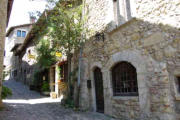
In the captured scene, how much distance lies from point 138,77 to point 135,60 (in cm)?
49

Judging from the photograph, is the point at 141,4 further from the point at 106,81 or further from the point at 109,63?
the point at 106,81

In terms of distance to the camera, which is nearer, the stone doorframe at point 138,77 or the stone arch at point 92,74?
the stone doorframe at point 138,77

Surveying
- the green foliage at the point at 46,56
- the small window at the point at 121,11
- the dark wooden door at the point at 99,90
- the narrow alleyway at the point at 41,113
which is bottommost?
the narrow alleyway at the point at 41,113

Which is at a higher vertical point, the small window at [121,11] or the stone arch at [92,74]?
the small window at [121,11]

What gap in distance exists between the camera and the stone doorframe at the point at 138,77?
13.4ft

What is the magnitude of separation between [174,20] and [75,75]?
4.97 m

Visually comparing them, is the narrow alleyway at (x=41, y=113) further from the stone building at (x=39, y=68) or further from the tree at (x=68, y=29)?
the stone building at (x=39, y=68)

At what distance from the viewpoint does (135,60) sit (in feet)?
14.5

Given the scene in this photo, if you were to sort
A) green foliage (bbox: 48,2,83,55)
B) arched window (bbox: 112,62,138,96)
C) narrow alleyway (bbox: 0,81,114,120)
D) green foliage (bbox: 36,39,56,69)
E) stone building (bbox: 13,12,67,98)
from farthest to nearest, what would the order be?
green foliage (bbox: 36,39,56,69), stone building (bbox: 13,12,67,98), green foliage (bbox: 48,2,83,55), narrow alleyway (bbox: 0,81,114,120), arched window (bbox: 112,62,138,96)

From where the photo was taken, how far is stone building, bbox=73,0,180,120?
369 centimetres

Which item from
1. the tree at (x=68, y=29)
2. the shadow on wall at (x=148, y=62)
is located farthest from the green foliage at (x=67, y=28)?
the shadow on wall at (x=148, y=62)

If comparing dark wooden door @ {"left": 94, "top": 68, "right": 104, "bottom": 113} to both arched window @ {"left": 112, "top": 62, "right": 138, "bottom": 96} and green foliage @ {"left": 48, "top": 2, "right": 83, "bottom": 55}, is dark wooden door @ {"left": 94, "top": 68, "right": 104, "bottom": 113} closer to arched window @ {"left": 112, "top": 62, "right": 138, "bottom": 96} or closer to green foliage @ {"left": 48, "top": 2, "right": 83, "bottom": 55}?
arched window @ {"left": 112, "top": 62, "right": 138, "bottom": 96}

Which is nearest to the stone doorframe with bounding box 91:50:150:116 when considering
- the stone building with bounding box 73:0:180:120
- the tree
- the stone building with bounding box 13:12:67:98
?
the stone building with bounding box 73:0:180:120

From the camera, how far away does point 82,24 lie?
23.9ft
